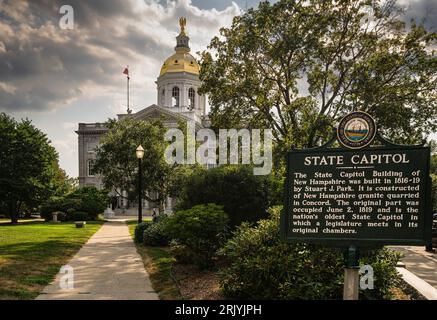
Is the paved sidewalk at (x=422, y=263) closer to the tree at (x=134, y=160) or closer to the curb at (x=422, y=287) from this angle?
the curb at (x=422, y=287)

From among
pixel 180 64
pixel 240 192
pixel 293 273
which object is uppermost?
pixel 180 64

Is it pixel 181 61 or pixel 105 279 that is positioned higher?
pixel 181 61

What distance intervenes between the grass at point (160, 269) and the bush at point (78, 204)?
26.3 metres

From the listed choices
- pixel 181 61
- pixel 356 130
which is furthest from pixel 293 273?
pixel 181 61

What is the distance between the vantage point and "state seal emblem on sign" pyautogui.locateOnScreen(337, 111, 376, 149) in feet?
22.1

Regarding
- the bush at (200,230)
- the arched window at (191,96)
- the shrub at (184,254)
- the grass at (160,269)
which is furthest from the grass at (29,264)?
the arched window at (191,96)

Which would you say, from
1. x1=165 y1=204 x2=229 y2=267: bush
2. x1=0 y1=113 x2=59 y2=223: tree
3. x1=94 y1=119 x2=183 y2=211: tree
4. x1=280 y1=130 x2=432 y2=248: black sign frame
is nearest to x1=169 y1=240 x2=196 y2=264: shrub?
x1=165 y1=204 x2=229 y2=267: bush

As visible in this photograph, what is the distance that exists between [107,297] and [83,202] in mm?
36110

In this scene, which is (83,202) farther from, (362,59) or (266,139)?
(362,59)

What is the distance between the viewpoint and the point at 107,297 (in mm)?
8992

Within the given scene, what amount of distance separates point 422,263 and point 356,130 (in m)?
11.8

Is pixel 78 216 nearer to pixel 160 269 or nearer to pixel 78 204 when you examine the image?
pixel 78 204

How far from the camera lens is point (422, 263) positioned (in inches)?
634

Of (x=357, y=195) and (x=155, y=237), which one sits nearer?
(x=357, y=195)
